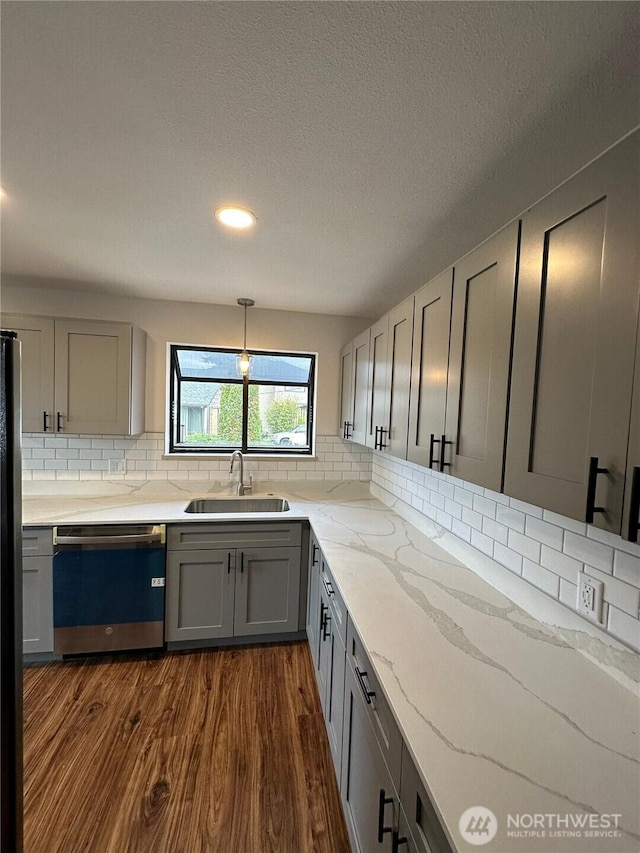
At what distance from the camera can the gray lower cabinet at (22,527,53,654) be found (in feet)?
7.21

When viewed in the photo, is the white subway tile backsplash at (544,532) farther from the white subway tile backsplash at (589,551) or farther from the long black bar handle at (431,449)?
the long black bar handle at (431,449)

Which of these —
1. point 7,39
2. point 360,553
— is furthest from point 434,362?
point 7,39

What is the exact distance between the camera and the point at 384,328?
2.22 meters

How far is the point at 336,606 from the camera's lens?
1651mm

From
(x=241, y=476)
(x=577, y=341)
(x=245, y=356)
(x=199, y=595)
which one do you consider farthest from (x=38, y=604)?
(x=577, y=341)

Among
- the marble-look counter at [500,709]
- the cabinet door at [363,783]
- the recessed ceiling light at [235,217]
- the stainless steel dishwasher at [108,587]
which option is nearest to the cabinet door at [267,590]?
the stainless steel dishwasher at [108,587]

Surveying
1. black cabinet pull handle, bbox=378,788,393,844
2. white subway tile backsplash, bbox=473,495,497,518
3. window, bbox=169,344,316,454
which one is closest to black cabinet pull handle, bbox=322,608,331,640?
black cabinet pull handle, bbox=378,788,393,844

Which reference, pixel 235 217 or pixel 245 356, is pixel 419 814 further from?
pixel 245 356

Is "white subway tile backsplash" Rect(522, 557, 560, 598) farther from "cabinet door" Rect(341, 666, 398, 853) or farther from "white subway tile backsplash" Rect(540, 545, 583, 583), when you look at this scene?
"cabinet door" Rect(341, 666, 398, 853)

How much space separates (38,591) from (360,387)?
8.08 feet

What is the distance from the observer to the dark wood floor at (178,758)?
137cm

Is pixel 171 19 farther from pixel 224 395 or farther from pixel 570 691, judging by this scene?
pixel 224 395

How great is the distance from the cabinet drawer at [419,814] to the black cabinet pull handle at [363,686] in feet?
0.78

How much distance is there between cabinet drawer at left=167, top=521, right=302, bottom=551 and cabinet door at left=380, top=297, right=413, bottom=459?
3.02 feet
